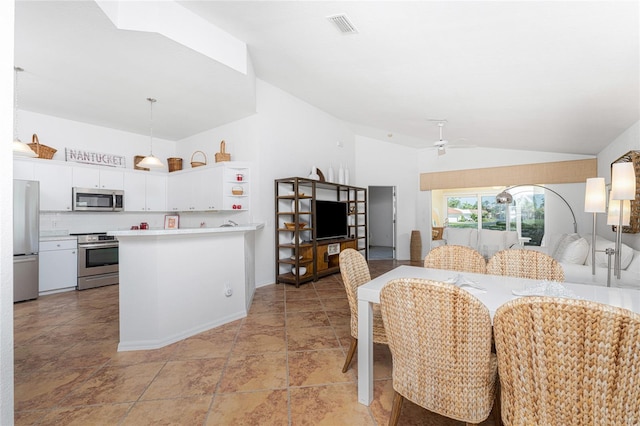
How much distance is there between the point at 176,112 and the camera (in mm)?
4426

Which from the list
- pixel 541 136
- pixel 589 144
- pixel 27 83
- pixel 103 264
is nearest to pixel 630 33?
pixel 541 136

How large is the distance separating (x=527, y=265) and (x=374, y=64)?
2.49 metres

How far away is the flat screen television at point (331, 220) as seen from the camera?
5.23m

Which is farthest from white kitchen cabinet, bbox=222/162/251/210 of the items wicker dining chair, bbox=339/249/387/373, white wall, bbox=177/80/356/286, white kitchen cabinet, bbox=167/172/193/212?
wicker dining chair, bbox=339/249/387/373

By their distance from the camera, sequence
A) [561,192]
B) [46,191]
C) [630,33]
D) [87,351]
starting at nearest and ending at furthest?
[630,33], [87,351], [46,191], [561,192]

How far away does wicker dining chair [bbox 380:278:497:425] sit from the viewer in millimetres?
1137

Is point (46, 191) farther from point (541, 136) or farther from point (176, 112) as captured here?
point (541, 136)

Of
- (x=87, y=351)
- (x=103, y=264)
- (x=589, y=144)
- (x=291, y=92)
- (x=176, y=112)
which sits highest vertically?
(x=291, y=92)

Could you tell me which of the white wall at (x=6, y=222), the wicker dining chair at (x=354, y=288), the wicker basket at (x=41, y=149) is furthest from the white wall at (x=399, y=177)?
the white wall at (x=6, y=222)

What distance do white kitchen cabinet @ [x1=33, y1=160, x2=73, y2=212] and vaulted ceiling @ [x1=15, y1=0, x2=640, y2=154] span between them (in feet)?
2.83

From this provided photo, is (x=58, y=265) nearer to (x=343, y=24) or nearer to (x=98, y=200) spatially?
(x=98, y=200)

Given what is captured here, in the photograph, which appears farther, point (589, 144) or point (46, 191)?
point (589, 144)

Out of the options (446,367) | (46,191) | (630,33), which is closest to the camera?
(446,367)

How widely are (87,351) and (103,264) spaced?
8.88 feet
